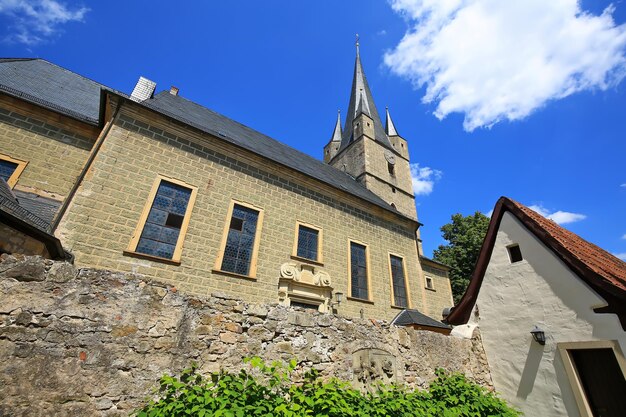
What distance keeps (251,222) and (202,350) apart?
226 inches

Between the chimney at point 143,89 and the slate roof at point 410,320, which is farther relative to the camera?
the slate roof at point 410,320

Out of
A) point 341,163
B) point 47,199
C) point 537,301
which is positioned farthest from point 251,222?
point 341,163

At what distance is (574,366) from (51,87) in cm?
1689

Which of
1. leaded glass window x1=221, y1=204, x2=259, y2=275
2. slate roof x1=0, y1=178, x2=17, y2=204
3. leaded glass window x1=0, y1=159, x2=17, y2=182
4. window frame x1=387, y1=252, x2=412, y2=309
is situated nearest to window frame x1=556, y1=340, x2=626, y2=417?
window frame x1=387, y1=252, x2=412, y2=309

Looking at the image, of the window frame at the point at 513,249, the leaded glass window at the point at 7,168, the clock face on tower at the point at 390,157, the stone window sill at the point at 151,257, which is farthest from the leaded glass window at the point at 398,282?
the leaded glass window at the point at 7,168

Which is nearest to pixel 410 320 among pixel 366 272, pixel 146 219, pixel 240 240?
pixel 366 272

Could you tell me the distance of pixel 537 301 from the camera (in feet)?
17.4

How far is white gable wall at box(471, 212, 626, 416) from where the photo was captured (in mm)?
4551

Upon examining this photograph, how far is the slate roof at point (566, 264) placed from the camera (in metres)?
4.26

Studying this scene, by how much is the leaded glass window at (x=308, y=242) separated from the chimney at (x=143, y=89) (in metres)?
7.29

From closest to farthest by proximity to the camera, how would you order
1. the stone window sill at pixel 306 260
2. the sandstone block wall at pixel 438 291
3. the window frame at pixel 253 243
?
the window frame at pixel 253 243, the stone window sill at pixel 306 260, the sandstone block wall at pixel 438 291

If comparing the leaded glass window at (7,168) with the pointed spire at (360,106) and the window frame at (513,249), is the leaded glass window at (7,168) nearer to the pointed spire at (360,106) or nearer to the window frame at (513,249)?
the window frame at (513,249)

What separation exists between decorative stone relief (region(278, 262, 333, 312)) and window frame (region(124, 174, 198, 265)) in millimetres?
3083

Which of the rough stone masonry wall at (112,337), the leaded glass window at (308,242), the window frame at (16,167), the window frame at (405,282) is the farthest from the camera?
the window frame at (405,282)
